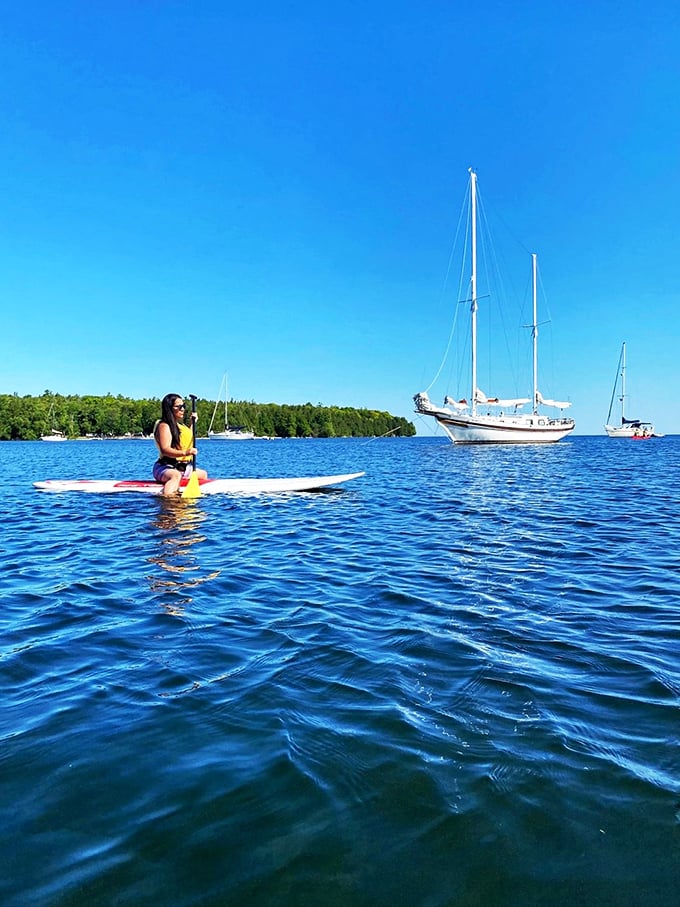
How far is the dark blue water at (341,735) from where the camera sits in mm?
2410

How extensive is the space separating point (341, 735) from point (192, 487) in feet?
44.2

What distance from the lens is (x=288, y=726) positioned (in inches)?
142

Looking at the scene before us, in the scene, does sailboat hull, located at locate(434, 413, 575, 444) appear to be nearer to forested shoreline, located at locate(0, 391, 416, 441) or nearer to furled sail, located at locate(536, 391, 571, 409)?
furled sail, located at locate(536, 391, 571, 409)

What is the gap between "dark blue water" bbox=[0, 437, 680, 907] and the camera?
7.91ft

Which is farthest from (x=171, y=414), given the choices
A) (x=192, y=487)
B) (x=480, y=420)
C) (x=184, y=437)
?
(x=480, y=420)

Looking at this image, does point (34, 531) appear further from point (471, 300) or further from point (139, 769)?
point (471, 300)

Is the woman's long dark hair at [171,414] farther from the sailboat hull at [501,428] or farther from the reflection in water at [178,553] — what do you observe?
the sailboat hull at [501,428]

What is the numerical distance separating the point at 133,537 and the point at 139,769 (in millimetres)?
8308

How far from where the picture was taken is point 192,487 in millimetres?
16312

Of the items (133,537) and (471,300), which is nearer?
(133,537)

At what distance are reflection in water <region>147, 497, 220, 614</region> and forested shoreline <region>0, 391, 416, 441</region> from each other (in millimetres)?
91335

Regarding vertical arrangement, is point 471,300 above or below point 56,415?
above

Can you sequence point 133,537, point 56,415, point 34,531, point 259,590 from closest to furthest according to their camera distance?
1. point 259,590
2. point 133,537
3. point 34,531
4. point 56,415

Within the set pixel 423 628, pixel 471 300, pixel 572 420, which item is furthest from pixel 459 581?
pixel 572 420
